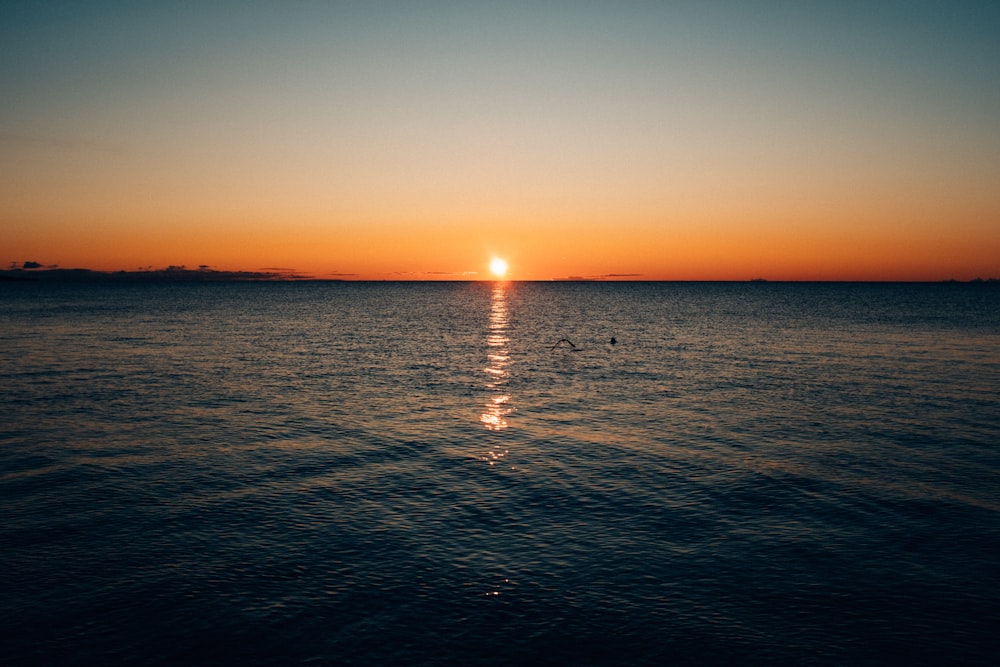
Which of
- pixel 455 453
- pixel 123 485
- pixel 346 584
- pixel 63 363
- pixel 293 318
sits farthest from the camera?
pixel 293 318

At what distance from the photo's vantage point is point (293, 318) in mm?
136375

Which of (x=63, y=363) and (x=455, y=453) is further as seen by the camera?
(x=63, y=363)

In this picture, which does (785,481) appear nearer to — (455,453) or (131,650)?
(455,453)

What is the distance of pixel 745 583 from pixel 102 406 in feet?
127

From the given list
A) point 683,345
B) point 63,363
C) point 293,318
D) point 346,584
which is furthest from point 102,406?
point 293,318

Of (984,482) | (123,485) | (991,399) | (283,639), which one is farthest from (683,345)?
(283,639)

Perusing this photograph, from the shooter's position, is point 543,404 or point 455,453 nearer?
point 455,453

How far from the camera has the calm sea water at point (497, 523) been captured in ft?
52.1

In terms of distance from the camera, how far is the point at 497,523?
2270 cm

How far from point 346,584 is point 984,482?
81.6 feet

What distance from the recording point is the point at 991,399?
44750mm

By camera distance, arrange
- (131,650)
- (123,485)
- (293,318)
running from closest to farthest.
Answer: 1. (131,650)
2. (123,485)
3. (293,318)

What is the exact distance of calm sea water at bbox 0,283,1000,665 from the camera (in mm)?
15875

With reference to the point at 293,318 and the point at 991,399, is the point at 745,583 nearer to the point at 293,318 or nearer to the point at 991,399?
the point at 991,399
